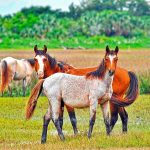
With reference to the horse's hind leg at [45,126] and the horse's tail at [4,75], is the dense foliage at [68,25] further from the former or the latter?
the horse's hind leg at [45,126]

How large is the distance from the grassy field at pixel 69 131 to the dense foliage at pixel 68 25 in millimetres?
48876

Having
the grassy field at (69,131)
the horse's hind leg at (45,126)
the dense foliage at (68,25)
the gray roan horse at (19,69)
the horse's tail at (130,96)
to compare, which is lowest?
the dense foliage at (68,25)

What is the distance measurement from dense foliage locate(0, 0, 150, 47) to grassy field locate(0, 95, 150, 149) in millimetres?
48876

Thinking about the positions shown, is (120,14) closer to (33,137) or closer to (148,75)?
(148,75)

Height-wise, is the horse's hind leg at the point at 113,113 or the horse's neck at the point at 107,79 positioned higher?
the horse's neck at the point at 107,79

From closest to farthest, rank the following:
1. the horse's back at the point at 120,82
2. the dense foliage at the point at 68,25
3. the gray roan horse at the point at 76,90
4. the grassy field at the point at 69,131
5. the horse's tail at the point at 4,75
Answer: the grassy field at the point at 69,131, the gray roan horse at the point at 76,90, the horse's back at the point at 120,82, the horse's tail at the point at 4,75, the dense foliage at the point at 68,25

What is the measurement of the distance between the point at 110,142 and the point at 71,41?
197 feet

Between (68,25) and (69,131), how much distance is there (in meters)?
70.7

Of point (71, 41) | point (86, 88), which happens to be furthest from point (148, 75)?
A: point (71, 41)

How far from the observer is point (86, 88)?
13.4 metres

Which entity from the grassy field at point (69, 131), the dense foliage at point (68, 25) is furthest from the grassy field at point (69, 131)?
the dense foliage at point (68, 25)

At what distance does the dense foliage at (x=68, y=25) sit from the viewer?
8044 centimetres

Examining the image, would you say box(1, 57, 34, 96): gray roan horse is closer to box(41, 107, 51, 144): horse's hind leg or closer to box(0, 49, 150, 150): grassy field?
box(0, 49, 150, 150): grassy field

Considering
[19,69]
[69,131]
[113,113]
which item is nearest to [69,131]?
[69,131]
